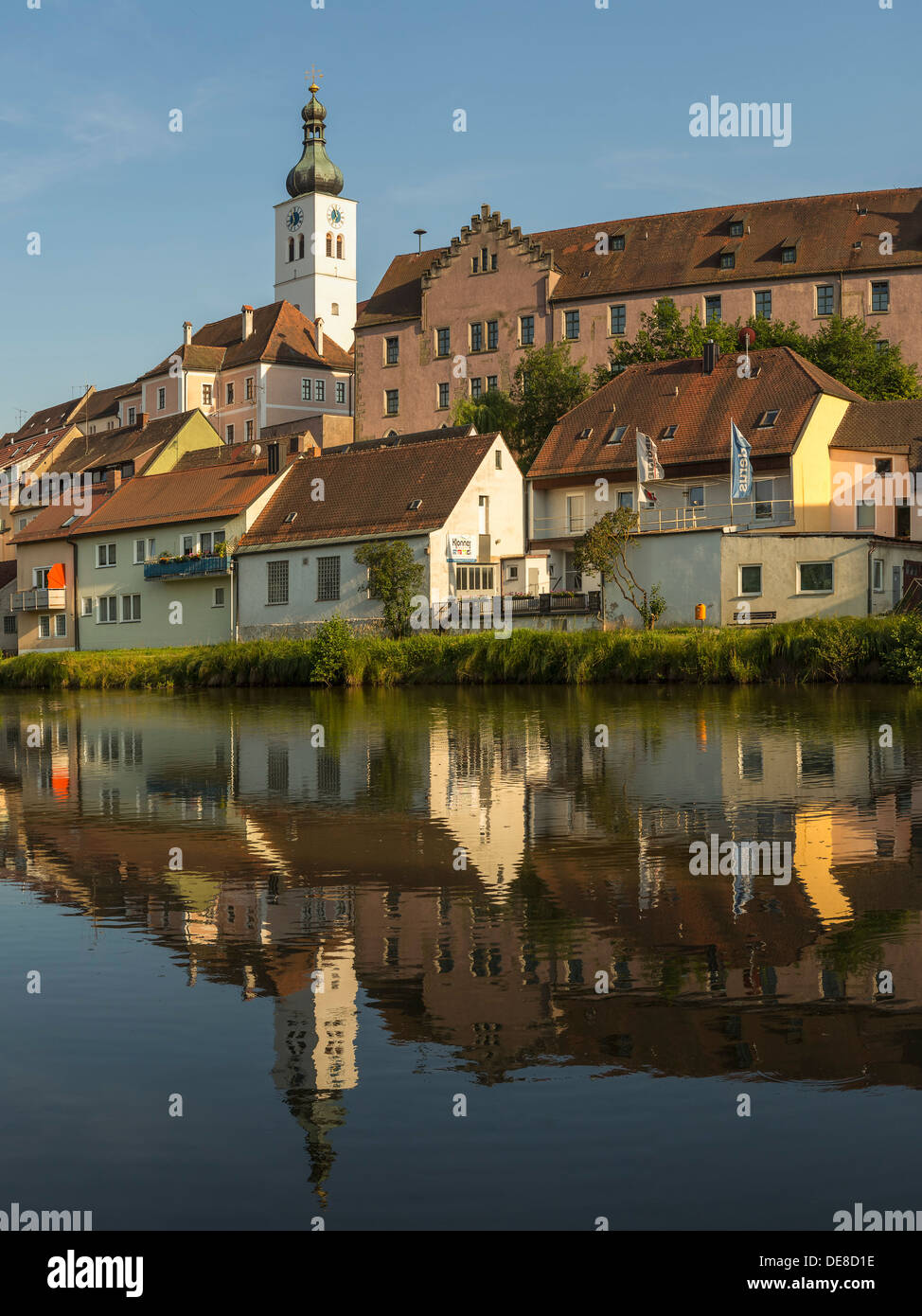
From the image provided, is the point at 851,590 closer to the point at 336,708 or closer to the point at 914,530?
the point at 914,530

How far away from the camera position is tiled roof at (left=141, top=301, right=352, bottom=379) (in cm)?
11044

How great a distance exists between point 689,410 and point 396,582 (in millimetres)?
16073

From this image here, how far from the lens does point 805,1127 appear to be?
6.18m

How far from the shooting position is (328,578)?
6147 centimetres

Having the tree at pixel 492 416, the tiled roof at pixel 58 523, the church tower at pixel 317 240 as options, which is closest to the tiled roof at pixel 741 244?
the tree at pixel 492 416

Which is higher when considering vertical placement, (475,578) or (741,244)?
(741,244)

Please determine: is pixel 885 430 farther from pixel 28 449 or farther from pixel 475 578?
pixel 28 449

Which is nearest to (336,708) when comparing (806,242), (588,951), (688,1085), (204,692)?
(204,692)

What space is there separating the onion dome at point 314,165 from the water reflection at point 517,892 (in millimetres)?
123178

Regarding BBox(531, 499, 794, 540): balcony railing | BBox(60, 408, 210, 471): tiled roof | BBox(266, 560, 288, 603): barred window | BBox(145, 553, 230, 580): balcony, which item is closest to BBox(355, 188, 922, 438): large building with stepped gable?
BBox(60, 408, 210, 471): tiled roof

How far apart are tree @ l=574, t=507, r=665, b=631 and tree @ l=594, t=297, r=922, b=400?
1989cm

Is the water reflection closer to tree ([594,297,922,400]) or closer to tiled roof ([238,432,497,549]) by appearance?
tiled roof ([238,432,497,549])

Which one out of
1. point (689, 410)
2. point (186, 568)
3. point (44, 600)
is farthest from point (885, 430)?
point (44, 600)

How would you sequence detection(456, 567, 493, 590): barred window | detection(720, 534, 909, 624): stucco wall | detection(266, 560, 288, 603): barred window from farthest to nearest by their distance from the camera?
1. detection(266, 560, 288, 603): barred window
2. detection(456, 567, 493, 590): barred window
3. detection(720, 534, 909, 624): stucco wall
